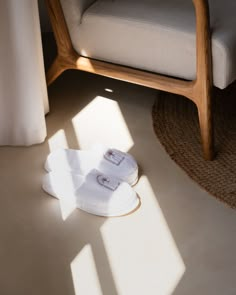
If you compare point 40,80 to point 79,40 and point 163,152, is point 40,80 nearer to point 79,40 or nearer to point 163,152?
point 79,40

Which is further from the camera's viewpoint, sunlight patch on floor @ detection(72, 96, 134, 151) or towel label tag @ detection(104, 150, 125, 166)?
sunlight patch on floor @ detection(72, 96, 134, 151)

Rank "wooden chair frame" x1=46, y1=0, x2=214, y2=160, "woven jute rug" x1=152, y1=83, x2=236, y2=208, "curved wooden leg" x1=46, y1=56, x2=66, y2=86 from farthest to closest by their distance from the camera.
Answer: "curved wooden leg" x1=46, y1=56, x2=66, y2=86
"woven jute rug" x1=152, y1=83, x2=236, y2=208
"wooden chair frame" x1=46, y1=0, x2=214, y2=160

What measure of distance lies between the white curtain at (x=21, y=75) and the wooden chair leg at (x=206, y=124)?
54 centimetres

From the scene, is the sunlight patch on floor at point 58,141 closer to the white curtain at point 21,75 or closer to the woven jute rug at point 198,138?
the white curtain at point 21,75

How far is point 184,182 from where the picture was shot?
186 centimetres

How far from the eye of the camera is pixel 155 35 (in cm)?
185

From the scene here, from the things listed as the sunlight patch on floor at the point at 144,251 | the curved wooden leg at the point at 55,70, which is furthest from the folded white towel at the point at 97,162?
the curved wooden leg at the point at 55,70

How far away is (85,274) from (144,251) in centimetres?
18

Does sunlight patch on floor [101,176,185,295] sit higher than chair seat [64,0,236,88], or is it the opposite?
chair seat [64,0,236,88]

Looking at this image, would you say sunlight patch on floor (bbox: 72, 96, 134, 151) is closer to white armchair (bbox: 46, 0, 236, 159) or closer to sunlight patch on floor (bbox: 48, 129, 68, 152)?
sunlight patch on floor (bbox: 48, 129, 68, 152)

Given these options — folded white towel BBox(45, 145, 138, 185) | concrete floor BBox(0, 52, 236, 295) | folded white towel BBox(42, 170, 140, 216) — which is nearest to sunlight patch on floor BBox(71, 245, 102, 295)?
concrete floor BBox(0, 52, 236, 295)

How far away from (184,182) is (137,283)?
1.44 feet

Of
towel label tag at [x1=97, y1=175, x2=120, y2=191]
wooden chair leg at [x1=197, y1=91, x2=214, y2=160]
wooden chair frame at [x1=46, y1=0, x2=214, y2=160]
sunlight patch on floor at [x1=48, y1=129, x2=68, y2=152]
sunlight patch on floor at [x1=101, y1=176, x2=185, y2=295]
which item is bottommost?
sunlight patch on floor at [x1=101, y1=176, x2=185, y2=295]

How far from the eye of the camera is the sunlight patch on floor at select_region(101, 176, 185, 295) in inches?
60.3
